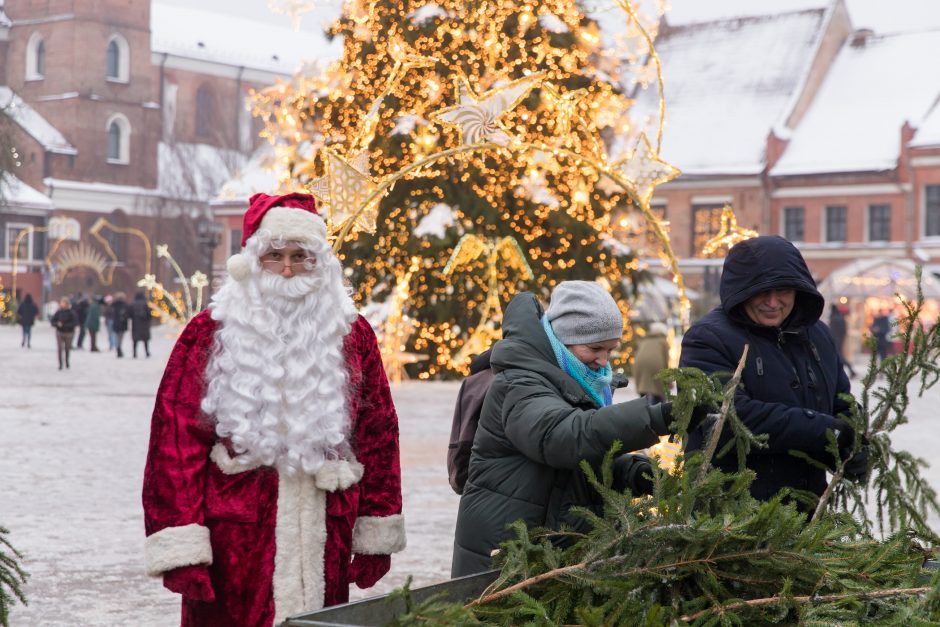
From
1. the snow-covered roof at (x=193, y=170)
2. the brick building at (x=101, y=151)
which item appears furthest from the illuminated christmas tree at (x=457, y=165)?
the snow-covered roof at (x=193, y=170)

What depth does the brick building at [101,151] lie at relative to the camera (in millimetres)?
58188

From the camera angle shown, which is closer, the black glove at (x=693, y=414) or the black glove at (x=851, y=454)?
the black glove at (x=693, y=414)

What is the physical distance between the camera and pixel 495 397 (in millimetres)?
3471

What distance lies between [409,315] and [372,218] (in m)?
11.3

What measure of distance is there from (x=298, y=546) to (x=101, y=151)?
200ft

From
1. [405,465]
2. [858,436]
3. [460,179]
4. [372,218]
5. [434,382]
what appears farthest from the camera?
[434,382]

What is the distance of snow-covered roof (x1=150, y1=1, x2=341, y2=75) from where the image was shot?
68.2 metres

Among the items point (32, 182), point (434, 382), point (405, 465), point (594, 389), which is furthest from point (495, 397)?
point (32, 182)

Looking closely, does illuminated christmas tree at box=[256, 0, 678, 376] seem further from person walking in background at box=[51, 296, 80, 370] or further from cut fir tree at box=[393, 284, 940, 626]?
cut fir tree at box=[393, 284, 940, 626]

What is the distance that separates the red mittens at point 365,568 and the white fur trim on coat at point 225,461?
0.44 metres

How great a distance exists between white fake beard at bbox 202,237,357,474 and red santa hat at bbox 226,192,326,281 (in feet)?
0.14

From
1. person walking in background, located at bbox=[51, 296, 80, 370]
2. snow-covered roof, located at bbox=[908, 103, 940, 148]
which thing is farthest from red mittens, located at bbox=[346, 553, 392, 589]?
snow-covered roof, located at bbox=[908, 103, 940, 148]

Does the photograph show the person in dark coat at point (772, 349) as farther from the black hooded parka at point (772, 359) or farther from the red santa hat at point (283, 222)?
the red santa hat at point (283, 222)

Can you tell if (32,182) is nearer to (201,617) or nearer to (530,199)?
(530,199)
